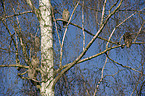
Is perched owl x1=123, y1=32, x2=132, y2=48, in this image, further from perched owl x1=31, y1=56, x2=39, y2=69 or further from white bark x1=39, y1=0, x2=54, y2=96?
perched owl x1=31, y1=56, x2=39, y2=69

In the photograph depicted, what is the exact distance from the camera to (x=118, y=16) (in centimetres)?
360

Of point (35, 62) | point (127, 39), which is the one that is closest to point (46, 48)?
point (35, 62)

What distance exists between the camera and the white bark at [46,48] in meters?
3.04

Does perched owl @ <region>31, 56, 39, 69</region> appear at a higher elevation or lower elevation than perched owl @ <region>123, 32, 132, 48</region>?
lower

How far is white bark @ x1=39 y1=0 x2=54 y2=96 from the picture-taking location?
3.04 meters

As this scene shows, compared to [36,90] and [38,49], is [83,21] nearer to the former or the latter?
[38,49]

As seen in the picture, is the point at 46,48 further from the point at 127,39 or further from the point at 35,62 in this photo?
the point at 127,39

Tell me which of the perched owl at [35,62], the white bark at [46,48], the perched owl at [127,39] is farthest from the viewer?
the perched owl at [127,39]

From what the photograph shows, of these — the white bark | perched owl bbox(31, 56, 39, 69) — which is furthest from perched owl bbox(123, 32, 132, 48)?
perched owl bbox(31, 56, 39, 69)

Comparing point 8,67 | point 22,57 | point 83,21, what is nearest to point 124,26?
point 83,21

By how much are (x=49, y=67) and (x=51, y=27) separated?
2.35 feet

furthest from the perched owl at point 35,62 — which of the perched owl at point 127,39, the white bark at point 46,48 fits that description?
the perched owl at point 127,39

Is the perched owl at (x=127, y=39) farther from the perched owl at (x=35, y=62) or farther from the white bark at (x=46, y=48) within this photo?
the perched owl at (x=35, y=62)

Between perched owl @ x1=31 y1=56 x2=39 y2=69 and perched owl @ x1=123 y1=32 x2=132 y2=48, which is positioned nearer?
perched owl @ x1=31 y1=56 x2=39 y2=69
